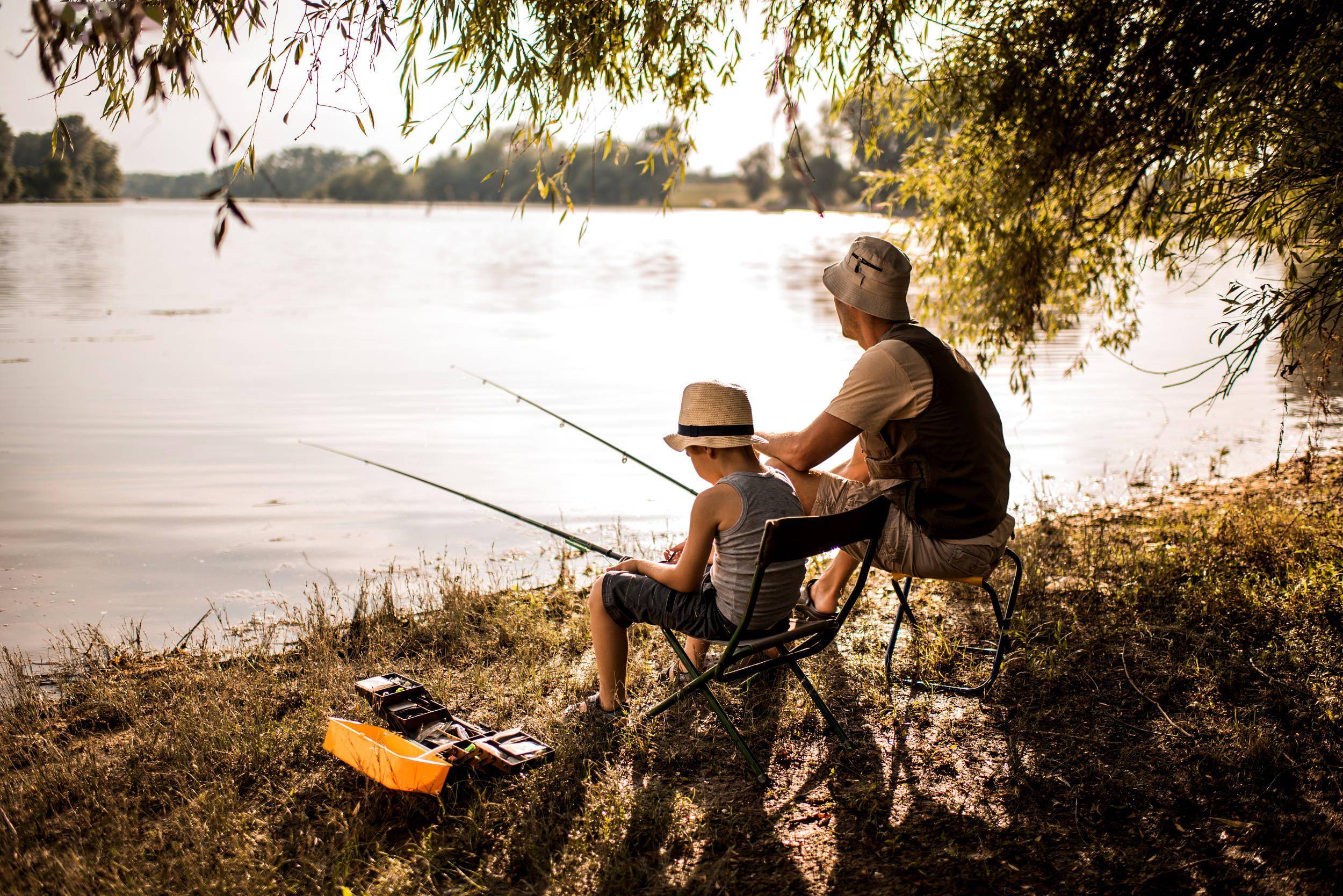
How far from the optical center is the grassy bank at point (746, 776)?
9.04 feet

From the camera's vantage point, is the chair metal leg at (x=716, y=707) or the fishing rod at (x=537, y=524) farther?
the fishing rod at (x=537, y=524)

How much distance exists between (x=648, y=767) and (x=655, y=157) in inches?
123

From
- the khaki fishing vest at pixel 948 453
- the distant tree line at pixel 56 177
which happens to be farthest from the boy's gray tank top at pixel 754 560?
the distant tree line at pixel 56 177

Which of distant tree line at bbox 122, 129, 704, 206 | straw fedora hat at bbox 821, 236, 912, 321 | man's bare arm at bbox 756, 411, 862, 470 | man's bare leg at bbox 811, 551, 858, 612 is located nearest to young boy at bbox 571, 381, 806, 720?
man's bare arm at bbox 756, 411, 862, 470

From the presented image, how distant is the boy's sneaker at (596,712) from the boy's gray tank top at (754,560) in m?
0.64

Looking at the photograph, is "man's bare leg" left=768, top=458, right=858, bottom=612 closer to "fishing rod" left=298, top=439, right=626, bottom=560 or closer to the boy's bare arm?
the boy's bare arm

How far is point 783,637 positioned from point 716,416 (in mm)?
715

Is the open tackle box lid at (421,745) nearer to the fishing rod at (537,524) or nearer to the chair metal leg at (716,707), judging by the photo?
the chair metal leg at (716,707)

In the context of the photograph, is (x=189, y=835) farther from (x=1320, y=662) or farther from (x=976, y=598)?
(x=1320, y=662)

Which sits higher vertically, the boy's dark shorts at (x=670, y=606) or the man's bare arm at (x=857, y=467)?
the man's bare arm at (x=857, y=467)

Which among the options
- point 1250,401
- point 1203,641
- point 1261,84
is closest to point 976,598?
point 1203,641

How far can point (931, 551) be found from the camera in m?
3.52

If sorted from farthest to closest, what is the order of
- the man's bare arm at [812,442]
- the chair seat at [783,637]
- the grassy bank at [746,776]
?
1. the man's bare arm at [812,442]
2. the chair seat at [783,637]
3. the grassy bank at [746,776]

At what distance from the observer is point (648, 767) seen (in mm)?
3334
